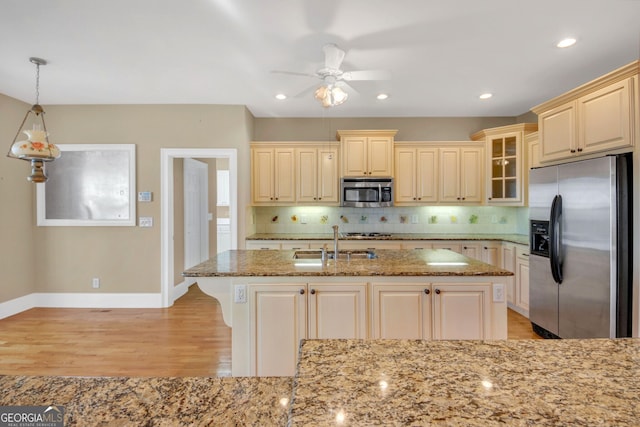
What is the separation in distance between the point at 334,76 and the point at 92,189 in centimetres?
367

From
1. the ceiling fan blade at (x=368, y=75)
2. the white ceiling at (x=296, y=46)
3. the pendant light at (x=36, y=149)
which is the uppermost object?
the white ceiling at (x=296, y=46)

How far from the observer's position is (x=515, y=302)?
3.81 metres

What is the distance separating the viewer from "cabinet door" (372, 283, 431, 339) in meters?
2.09

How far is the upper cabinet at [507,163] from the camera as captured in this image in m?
4.03

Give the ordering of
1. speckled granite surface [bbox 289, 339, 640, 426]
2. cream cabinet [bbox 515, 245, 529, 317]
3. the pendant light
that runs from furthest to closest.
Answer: cream cabinet [bbox 515, 245, 529, 317], the pendant light, speckled granite surface [bbox 289, 339, 640, 426]

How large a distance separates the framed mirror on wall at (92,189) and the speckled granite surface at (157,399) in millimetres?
3831

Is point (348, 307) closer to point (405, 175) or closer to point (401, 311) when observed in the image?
point (401, 311)

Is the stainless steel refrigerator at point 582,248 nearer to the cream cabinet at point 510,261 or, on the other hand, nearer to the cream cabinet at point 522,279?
the cream cabinet at point 522,279

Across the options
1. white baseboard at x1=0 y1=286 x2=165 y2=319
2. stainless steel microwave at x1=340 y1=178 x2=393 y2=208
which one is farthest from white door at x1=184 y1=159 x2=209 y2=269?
stainless steel microwave at x1=340 y1=178 x2=393 y2=208

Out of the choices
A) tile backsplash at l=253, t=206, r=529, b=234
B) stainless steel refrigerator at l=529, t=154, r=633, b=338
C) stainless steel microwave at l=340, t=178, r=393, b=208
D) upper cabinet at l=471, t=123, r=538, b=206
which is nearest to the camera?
stainless steel refrigerator at l=529, t=154, r=633, b=338

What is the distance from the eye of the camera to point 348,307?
2.11 metres

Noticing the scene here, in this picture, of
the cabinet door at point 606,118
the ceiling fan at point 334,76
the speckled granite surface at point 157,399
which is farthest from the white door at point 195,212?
the cabinet door at point 606,118

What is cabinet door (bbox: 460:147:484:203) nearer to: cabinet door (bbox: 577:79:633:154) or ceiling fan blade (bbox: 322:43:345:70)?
cabinet door (bbox: 577:79:633:154)

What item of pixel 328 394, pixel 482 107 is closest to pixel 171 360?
pixel 328 394
